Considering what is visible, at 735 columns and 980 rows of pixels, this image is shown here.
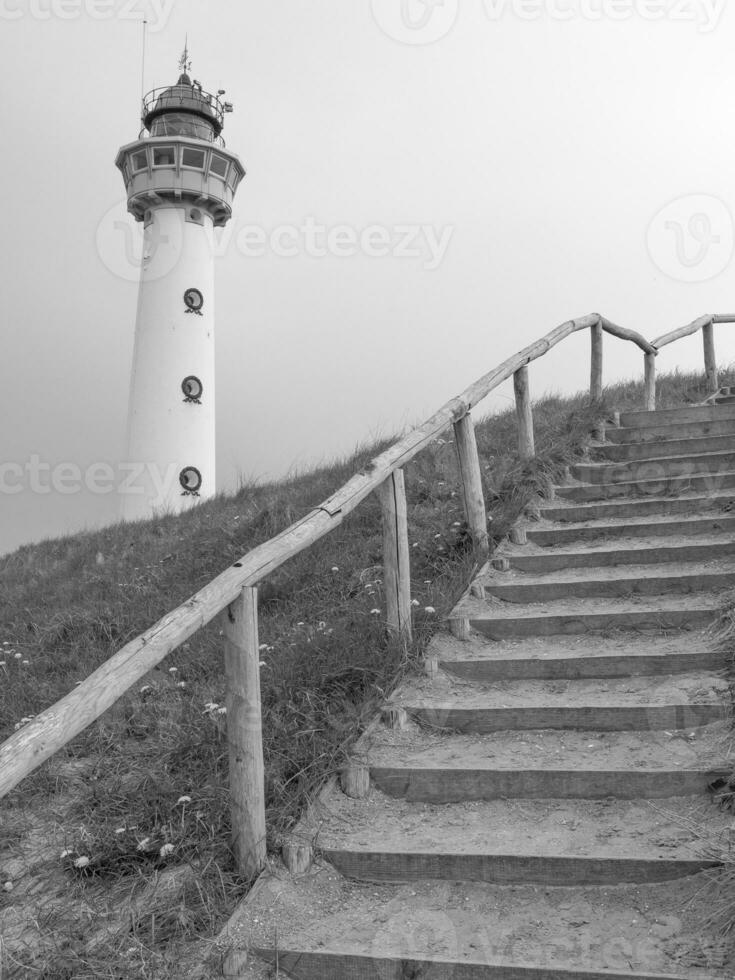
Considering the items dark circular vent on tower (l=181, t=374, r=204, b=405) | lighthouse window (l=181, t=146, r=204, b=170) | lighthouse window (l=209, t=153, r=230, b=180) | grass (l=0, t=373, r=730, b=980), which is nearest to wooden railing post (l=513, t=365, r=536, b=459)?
grass (l=0, t=373, r=730, b=980)

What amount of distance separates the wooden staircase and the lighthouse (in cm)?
1645

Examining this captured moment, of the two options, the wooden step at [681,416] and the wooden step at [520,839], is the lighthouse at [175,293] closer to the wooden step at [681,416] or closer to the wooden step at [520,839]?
the wooden step at [681,416]

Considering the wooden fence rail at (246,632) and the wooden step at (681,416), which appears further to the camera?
the wooden step at (681,416)

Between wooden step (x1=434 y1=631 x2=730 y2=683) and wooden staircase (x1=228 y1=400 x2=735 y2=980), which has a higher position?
wooden step (x1=434 y1=631 x2=730 y2=683)

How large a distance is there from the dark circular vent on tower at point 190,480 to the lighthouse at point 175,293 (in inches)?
0.9

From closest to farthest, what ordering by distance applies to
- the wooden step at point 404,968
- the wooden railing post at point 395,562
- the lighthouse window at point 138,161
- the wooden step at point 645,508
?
1. the wooden step at point 404,968
2. the wooden railing post at point 395,562
3. the wooden step at point 645,508
4. the lighthouse window at point 138,161

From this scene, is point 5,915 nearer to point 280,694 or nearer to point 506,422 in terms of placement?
point 280,694

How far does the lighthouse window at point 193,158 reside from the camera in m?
22.7

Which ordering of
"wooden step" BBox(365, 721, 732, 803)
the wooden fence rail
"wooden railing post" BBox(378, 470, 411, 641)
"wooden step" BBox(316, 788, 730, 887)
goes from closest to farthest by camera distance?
the wooden fence rail, "wooden step" BBox(316, 788, 730, 887), "wooden step" BBox(365, 721, 732, 803), "wooden railing post" BBox(378, 470, 411, 641)

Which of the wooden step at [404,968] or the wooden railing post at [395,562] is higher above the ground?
the wooden railing post at [395,562]

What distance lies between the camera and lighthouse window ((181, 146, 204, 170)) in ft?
74.4

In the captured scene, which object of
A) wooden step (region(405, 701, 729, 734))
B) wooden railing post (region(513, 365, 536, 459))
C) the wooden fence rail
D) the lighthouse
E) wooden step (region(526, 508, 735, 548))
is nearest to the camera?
the wooden fence rail

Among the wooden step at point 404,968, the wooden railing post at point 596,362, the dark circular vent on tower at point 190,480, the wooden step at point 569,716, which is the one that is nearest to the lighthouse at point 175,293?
the dark circular vent on tower at point 190,480

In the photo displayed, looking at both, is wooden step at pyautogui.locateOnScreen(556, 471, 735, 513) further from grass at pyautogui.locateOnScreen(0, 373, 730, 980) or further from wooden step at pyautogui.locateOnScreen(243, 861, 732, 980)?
wooden step at pyautogui.locateOnScreen(243, 861, 732, 980)
